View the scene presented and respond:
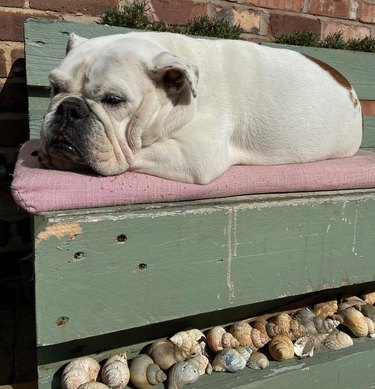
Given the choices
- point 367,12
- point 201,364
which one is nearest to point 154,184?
point 201,364

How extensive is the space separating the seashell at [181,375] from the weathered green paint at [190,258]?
134 mm

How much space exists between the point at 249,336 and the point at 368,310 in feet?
1.34

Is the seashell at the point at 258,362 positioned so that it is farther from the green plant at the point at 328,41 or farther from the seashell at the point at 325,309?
the green plant at the point at 328,41

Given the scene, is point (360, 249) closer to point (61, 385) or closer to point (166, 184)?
point (166, 184)

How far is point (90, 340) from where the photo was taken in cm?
101

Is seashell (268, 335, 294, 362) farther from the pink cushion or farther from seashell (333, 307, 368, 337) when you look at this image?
the pink cushion

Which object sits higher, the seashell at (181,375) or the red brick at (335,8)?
the red brick at (335,8)

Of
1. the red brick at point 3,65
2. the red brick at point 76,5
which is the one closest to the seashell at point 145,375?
the red brick at point 3,65

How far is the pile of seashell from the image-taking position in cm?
96

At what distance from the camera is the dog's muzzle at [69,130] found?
2.94ft

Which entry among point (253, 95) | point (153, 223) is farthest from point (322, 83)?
point (153, 223)

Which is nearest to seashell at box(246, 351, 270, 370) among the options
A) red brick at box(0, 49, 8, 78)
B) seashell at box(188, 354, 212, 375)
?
seashell at box(188, 354, 212, 375)

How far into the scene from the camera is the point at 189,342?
1.07 meters

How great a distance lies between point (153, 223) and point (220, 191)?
0.61 ft
